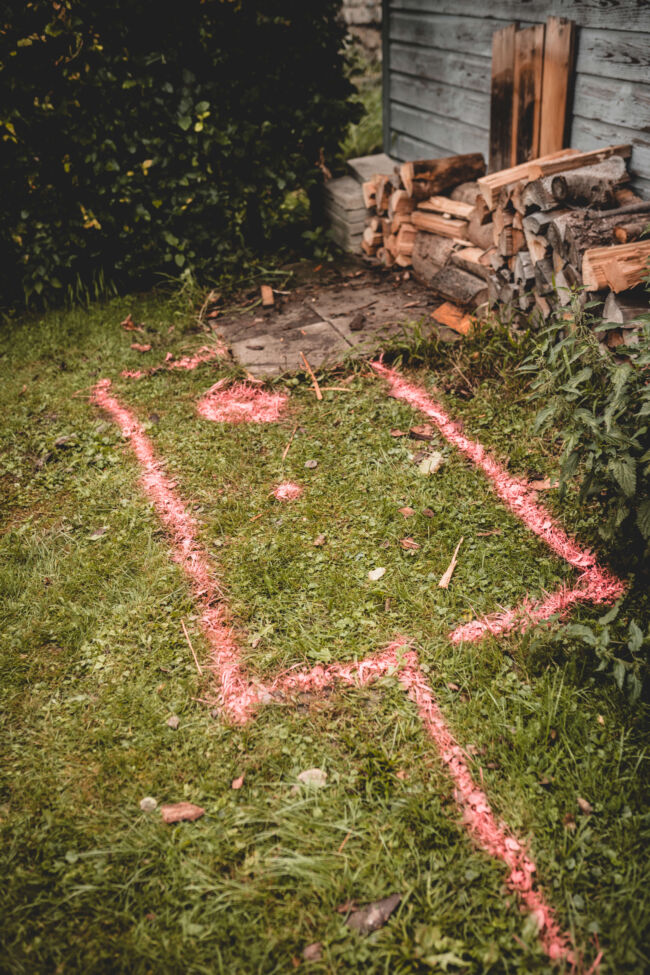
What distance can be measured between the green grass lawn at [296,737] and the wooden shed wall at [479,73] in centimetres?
195

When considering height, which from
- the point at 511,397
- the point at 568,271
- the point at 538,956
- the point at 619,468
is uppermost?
the point at 568,271

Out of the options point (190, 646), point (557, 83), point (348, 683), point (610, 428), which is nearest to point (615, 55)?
point (557, 83)

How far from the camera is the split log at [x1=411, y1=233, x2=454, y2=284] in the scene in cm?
482

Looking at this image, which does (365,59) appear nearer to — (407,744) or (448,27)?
(448,27)

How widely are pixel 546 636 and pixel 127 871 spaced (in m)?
1.48

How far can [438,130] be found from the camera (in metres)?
5.93

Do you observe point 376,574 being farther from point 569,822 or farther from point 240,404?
point 240,404

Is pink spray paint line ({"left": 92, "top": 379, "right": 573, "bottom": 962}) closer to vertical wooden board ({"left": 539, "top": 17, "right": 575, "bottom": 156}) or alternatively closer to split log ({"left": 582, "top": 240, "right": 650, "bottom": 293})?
split log ({"left": 582, "top": 240, "right": 650, "bottom": 293})

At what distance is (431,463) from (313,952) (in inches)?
83.9

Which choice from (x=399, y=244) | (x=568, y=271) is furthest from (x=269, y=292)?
(x=568, y=271)

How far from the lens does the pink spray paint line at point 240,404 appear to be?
390 centimetres

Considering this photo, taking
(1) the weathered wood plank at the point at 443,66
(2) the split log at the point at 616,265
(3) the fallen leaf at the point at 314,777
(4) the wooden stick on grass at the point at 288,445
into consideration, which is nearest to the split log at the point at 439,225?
(1) the weathered wood plank at the point at 443,66

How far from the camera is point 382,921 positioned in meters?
1.75

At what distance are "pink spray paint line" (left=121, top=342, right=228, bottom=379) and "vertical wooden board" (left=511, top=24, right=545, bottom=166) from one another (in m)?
2.35
